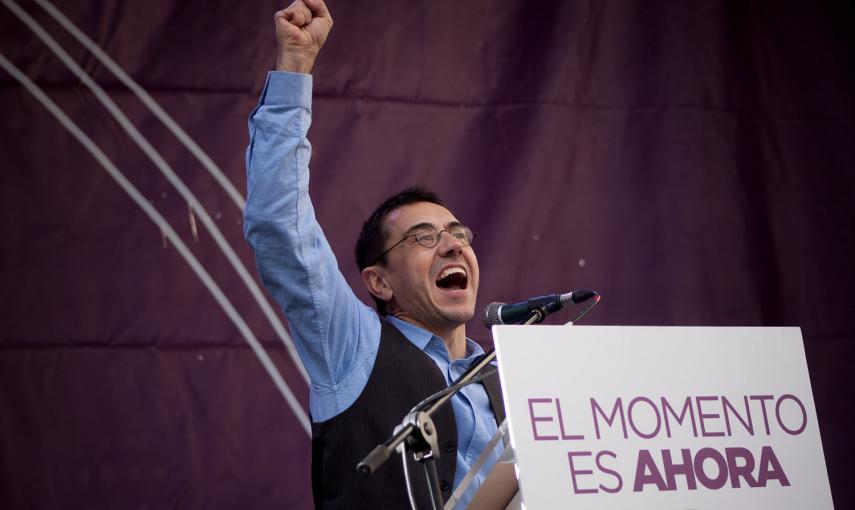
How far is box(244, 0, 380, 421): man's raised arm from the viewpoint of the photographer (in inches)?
71.6

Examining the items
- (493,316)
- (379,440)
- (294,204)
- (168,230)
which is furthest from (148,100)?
(493,316)

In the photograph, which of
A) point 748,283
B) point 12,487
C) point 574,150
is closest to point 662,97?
point 574,150

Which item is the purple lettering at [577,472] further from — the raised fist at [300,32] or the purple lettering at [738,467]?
the raised fist at [300,32]

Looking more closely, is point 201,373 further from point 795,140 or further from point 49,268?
point 795,140

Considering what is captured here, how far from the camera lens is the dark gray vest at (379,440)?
6.10 feet

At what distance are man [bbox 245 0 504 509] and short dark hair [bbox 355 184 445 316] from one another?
0.25 feet

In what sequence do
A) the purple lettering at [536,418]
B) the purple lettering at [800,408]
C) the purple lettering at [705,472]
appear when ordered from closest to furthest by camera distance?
the purple lettering at [536,418], the purple lettering at [705,472], the purple lettering at [800,408]

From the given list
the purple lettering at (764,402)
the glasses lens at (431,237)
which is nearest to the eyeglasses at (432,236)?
the glasses lens at (431,237)

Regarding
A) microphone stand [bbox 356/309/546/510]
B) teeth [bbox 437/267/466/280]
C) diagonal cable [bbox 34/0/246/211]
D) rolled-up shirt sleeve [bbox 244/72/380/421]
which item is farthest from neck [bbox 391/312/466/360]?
microphone stand [bbox 356/309/546/510]

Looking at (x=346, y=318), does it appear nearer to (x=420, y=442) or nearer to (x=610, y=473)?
(x=420, y=442)

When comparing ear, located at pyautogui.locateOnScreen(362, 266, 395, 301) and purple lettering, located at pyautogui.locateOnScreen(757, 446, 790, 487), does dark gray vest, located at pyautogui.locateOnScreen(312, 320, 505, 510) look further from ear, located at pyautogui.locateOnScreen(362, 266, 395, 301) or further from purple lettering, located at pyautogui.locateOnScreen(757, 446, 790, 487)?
purple lettering, located at pyautogui.locateOnScreen(757, 446, 790, 487)

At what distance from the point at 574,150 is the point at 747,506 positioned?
63.5 inches

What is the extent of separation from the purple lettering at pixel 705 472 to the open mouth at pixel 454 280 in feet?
2.90

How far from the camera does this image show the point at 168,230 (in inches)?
99.6
